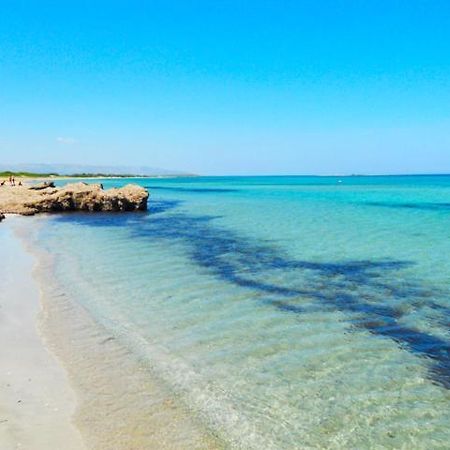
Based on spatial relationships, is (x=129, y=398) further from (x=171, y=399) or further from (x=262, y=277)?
(x=262, y=277)

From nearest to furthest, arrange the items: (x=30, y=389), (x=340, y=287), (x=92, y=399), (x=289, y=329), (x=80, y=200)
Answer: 1. (x=92, y=399)
2. (x=30, y=389)
3. (x=289, y=329)
4. (x=340, y=287)
5. (x=80, y=200)

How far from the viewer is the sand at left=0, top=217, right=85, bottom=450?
17.0 ft

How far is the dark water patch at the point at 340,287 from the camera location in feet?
27.8

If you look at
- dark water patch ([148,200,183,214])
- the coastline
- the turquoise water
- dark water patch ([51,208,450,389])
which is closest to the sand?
the coastline

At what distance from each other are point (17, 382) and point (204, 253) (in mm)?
11297

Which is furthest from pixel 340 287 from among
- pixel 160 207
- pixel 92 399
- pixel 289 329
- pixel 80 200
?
pixel 160 207

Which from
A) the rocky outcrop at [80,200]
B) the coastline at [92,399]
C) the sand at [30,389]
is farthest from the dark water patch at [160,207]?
the coastline at [92,399]

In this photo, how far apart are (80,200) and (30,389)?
3239cm

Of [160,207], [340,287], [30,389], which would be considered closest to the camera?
[30,389]

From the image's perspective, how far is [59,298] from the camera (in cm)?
1133

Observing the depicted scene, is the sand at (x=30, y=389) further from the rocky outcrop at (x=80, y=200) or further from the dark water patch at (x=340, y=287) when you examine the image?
the rocky outcrop at (x=80, y=200)

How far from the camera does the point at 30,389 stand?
638cm

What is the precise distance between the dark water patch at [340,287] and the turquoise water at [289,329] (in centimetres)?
4

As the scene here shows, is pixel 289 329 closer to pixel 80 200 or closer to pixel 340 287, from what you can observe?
pixel 340 287
